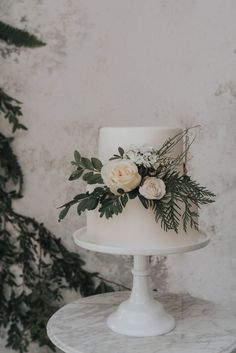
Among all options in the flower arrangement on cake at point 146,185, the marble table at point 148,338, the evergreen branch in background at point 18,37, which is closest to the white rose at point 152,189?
the flower arrangement on cake at point 146,185

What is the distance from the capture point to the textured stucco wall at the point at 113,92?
67.2 inches

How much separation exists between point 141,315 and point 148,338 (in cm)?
6

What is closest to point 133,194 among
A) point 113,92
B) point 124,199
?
point 124,199

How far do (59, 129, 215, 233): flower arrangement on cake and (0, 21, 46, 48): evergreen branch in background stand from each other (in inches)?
29.8

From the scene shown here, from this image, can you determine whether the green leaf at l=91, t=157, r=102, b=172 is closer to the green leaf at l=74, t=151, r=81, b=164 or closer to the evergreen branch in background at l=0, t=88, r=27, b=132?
the green leaf at l=74, t=151, r=81, b=164

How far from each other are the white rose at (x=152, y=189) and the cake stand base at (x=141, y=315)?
0.24 metres

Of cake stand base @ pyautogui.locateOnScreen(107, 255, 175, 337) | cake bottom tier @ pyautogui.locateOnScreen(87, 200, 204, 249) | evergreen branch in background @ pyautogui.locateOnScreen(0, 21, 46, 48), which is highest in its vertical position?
evergreen branch in background @ pyautogui.locateOnScreen(0, 21, 46, 48)

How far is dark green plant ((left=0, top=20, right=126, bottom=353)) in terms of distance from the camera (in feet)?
5.80

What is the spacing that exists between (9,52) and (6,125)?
0.90ft

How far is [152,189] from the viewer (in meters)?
1.12

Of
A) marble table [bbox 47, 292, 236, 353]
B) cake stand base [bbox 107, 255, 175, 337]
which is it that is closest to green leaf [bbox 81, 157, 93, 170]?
cake stand base [bbox 107, 255, 175, 337]

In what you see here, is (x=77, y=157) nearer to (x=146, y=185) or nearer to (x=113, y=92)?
(x=146, y=185)

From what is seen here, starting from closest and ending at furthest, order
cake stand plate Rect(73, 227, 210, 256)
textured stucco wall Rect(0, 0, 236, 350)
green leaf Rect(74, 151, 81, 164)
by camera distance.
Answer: cake stand plate Rect(73, 227, 210, 256) < green leaf Rect(74, 151, 81, 164) < textured stucco wall Rect(0, 0, 236, 350)

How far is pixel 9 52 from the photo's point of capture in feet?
5.89
